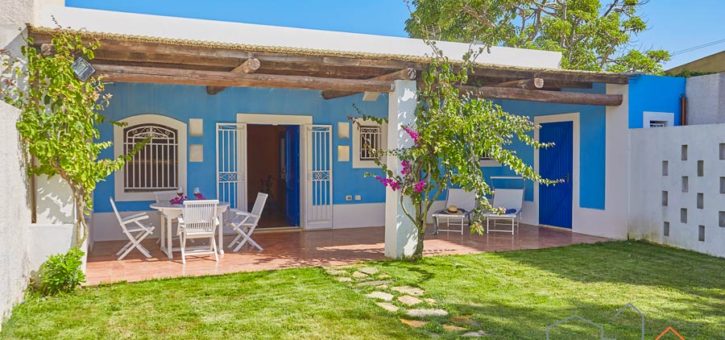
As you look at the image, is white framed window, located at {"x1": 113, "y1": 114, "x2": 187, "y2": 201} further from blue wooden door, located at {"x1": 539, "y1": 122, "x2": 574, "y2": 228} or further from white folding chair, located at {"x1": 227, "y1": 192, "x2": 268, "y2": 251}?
blue wooden door, located at {"x1": 539, "y1": 122, "x2": 574, "y2": 228}

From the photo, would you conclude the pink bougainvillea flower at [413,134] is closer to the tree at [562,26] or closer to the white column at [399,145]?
the white column at [399,145]

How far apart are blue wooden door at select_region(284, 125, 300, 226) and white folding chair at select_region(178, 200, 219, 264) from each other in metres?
3.81

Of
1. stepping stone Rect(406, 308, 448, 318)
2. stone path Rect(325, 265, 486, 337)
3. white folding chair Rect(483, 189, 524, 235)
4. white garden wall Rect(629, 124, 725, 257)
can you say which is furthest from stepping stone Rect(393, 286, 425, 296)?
white garden wall Rect(629, 124, 725, 257)

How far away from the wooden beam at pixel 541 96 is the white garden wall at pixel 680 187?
2.39ft

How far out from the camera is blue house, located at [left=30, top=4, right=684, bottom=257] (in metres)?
7.89

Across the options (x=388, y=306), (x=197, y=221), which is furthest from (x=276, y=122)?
(x=388, y=306)

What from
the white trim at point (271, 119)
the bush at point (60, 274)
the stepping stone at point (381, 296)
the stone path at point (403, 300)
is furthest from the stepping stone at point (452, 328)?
the white trim at point (271, 119)

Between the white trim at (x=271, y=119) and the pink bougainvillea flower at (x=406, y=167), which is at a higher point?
the white trim at (x=271, y=119)

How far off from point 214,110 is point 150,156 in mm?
1392

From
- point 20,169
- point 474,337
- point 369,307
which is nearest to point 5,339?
point 20,169

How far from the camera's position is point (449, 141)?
24.6ft

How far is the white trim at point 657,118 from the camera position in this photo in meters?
10.0

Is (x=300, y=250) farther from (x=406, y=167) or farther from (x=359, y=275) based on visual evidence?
(x=406, y=167)

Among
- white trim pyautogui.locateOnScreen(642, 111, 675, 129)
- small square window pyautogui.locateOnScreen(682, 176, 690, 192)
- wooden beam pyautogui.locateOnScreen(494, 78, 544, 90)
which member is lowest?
small square window pyautogui.locateOnScreen(682, 176, 690, 192)
